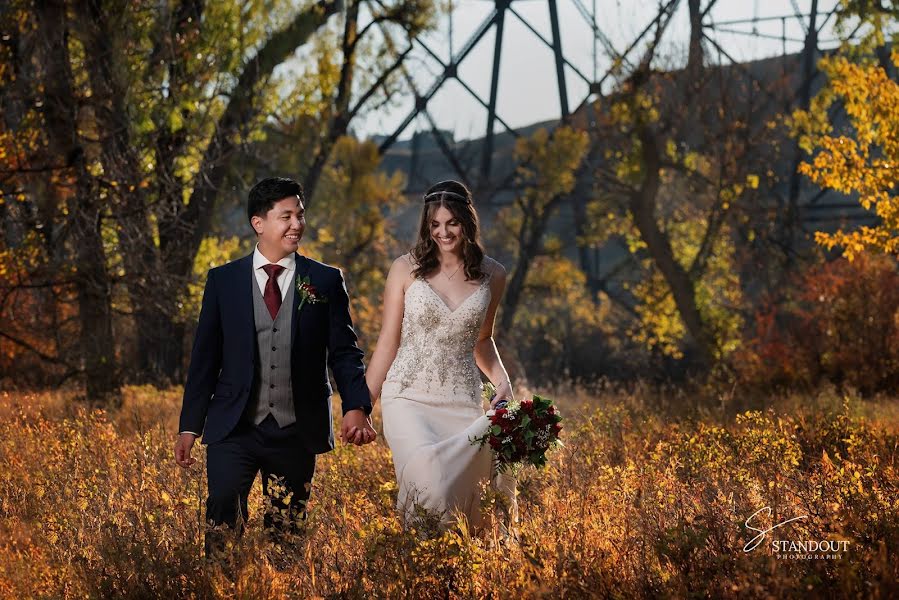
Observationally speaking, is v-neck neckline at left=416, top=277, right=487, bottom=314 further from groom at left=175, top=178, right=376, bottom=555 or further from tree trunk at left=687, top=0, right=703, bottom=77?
tree trunk at left=687, top=0, right=703, bottom=77

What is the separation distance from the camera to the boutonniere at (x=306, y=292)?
5.06m

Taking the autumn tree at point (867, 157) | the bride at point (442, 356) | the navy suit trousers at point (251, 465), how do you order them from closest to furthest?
the navy suit trousers at point (251, 465) → the bride at point (442, 356) → the autumn tree at point (867, 157)

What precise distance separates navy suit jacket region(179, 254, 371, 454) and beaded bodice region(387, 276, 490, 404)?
928 millimetres

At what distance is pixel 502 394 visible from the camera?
6078mm

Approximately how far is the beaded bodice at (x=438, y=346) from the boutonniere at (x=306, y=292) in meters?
1.16

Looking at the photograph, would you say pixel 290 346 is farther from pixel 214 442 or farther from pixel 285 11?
pixel 285 11

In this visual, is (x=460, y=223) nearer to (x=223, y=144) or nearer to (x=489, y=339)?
(x=489, y=339)

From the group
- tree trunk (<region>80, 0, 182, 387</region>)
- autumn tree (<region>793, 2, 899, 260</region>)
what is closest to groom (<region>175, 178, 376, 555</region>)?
autumn tree (<region>793, 2, 899, 260</region>)

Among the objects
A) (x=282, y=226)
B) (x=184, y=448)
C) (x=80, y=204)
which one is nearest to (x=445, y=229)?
(x=282, y=226)

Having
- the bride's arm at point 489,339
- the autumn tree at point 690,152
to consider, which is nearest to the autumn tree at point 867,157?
the bride's arm at point 489,339

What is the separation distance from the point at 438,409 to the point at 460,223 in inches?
38.6

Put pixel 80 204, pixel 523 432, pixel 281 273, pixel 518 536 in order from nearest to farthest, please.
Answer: pixel 518 536, pixel 281 273, pixel 523 432, pixel 80 204

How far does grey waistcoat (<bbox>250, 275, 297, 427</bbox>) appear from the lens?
4.98 metres

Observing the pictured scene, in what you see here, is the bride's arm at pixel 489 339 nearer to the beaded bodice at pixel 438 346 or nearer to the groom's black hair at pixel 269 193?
the beaded bodice at pixel 438 346
